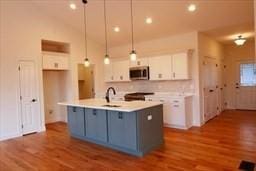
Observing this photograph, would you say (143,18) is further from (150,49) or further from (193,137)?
(193,137)

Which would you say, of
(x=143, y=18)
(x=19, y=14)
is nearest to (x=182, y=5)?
(x=143, y=18)

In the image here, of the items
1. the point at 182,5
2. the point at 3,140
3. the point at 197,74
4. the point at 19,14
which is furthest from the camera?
the point at 197,74

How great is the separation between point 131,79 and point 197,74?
2.18m

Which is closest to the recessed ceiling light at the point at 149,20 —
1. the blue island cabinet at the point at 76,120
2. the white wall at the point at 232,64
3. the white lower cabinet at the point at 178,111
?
the white lower cabinet at the point at 178,111

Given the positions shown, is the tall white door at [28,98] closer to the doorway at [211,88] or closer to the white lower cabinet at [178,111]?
the white lower cabinet at [178,111]

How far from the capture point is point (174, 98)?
571cm

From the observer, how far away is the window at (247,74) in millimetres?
8211

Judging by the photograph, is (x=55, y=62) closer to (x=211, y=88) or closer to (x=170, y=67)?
(x=170, y=67)

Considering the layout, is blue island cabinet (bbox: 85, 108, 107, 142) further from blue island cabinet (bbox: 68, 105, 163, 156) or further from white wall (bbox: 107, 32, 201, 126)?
white wall (bbox: 107, 32, 201, 126)

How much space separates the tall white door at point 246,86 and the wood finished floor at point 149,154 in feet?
10.7

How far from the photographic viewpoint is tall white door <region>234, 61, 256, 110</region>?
8.23m

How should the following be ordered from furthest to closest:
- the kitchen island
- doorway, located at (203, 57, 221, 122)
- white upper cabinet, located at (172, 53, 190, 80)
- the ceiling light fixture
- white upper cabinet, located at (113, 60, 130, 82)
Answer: white upper cabinet, located at (113, 60, 130, 82) → doorway, located at (203, 57, 221, 122) → the ceiling light fixture → white upper cabinet, located at (172, 53, 190, 80) → the kitchen island

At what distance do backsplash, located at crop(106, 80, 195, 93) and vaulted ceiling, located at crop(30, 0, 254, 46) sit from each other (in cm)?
150

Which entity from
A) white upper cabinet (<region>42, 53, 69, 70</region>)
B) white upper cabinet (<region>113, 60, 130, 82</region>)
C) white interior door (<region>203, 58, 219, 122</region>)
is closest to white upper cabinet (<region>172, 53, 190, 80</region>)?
white interior door (<region>203, 58, 219, 122</region>)
